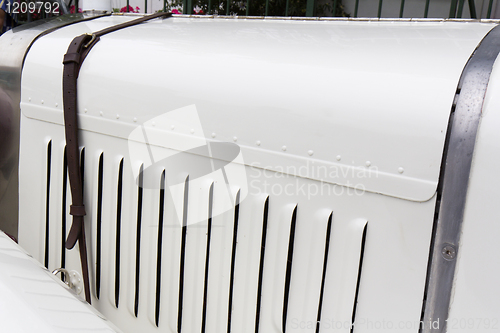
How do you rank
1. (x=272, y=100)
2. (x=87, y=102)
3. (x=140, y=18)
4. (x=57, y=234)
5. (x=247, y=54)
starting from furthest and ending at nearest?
(x=140, y=18), (x=57, y=234), (x=87, y=102), (x=247, y=54), (x=272, y=100)

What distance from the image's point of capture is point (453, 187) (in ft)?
2.34

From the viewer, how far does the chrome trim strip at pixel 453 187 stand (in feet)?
2.31

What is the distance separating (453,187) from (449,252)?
0.37 ft

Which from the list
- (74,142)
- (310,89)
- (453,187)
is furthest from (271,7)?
(453,187)

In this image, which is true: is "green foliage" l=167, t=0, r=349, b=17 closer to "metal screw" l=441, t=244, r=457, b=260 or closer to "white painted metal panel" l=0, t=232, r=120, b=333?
"white painted metal panel" l=0, t=232, r=120, b=333

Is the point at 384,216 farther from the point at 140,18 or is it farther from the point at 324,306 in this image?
the point at 140,18

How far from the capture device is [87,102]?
1.19 metres

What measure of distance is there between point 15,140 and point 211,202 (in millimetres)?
836

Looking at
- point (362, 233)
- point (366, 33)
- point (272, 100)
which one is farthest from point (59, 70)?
point (362, 233)

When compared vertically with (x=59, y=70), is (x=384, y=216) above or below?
below

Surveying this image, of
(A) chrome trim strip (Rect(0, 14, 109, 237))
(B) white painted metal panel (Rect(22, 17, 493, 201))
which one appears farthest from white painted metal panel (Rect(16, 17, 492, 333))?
(A) chrome trim strip (Rect(0, 14, 109, 237))

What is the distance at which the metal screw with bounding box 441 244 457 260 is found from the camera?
72 cm

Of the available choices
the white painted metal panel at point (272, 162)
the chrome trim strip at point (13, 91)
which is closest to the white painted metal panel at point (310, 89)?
the white painted metal panel at point (272, 162)

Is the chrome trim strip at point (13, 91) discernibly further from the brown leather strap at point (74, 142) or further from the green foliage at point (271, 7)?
the green foliage at point (271, 7)
